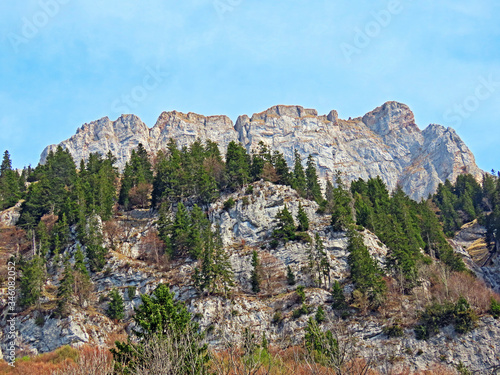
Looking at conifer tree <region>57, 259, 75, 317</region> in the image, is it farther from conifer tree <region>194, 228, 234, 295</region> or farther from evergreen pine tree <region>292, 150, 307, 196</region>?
evergreen pine tree <region>292, 150, 307, 196</region>

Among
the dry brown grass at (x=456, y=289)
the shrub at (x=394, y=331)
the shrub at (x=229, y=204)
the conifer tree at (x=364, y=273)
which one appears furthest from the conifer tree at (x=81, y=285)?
the dry brown grass at (x=456, y=289)

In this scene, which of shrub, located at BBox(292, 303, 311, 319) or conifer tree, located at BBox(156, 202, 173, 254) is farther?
conifer tree, located at BBox(156, 202, 173, 254)

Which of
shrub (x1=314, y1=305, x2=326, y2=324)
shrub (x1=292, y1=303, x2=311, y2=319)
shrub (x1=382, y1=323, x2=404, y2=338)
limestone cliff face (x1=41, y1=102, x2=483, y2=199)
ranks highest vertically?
limestone cliff face (x1=41, y1=102, x2=483, y2=199)

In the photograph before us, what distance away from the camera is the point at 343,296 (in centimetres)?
5728

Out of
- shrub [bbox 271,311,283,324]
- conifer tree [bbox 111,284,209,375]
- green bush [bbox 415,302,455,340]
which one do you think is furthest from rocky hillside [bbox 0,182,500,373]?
conifer tree [bbox 111,284,209,375]

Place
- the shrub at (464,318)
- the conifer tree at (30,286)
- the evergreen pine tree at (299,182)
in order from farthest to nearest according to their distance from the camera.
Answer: the evergreen pine tree at (299,182) < the conifer tree at (30,286) < the shrub at (464,318)

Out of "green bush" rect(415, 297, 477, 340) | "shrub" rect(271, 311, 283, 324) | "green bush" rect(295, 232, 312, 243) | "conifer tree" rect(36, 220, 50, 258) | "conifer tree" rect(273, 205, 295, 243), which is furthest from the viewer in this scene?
"conifer tree" rect(273, 205, 295, 243)

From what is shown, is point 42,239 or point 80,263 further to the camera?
point 42,239

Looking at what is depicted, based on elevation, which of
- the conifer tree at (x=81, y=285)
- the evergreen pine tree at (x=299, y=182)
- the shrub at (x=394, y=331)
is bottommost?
the shrub at (x=394, y=331)

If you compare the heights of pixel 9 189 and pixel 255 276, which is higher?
pixel 9 189

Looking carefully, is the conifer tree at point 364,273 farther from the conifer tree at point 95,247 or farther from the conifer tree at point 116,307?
the conifer tree at point 95,247

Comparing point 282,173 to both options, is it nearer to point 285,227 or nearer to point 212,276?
point 285,227

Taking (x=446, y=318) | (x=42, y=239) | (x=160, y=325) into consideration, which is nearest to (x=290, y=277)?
(x=446, y=318)

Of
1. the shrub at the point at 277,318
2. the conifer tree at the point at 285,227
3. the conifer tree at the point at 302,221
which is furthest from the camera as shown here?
the conifer tree at the point at 302,221
